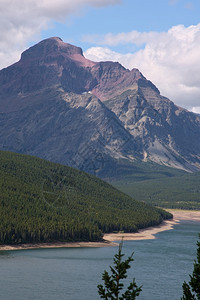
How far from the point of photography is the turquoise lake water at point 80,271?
117 meters

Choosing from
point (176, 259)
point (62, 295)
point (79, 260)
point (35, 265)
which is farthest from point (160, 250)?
point (62, 295)

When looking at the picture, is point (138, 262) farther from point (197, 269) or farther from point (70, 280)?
point (197, 269)

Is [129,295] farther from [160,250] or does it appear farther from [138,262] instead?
[160,250]

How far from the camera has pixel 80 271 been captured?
145 meters

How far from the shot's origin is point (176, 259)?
17175cm

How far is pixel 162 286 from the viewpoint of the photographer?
128750 mm

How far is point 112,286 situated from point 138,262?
11702 cm

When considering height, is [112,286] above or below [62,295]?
above

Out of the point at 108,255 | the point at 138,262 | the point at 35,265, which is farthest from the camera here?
the point at 108,255

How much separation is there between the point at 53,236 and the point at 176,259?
5365cm

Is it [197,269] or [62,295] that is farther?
[62,295]

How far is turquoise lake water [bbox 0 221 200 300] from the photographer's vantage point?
116688mm

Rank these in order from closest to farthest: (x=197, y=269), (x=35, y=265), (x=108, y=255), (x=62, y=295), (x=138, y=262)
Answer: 1. (x=197, y=269)
2. (x=62, y=295)
3. (x=35, y=265)
4. (x=138, y=262)
5. (x=108, y=255)

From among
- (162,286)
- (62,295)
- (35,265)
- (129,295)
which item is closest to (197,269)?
(129,295)
